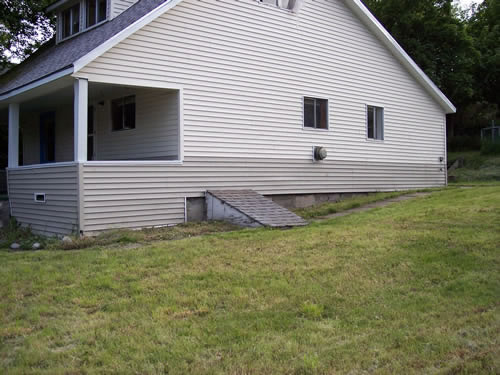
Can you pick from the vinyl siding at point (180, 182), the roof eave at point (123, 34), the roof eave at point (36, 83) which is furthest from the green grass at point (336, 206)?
the roof eave at point (36, 83)

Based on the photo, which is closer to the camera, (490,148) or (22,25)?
(22,25)

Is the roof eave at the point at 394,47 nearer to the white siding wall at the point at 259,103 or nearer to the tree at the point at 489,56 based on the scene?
the white siding wall at the point at 259,103

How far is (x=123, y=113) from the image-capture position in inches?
532

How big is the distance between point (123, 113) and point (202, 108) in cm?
294

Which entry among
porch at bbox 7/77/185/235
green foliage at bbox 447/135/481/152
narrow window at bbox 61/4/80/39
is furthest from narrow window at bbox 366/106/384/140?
green foliage at bbox 447/135/481/152

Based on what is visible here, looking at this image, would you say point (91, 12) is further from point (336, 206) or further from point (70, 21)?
point (336, 206)

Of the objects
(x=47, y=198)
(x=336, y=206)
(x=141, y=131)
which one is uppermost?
(x=141, y=131)

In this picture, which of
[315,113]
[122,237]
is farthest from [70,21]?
[122,237]

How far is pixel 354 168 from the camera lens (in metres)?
15.4

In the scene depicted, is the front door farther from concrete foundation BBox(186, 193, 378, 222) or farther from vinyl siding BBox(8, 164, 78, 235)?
concrete foundation BBox(186, 193, 378, 222)

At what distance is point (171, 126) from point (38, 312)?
22.8 ft

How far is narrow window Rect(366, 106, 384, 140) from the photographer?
16.1m

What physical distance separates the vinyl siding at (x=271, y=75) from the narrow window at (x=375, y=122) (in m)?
0.19

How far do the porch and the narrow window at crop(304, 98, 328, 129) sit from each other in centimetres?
425
